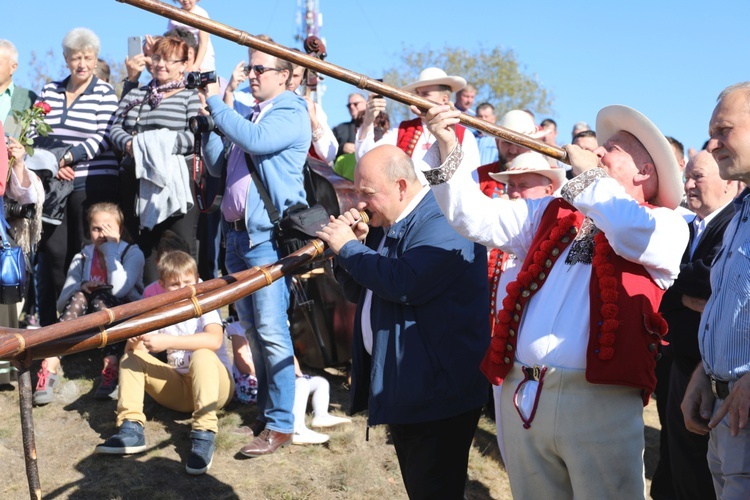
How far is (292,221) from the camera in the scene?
5.13 meters

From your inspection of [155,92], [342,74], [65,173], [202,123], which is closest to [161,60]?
[155,92]

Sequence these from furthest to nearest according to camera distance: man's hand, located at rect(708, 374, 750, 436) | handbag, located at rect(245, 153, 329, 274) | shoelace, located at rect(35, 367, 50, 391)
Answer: shoelace, located at rect(35, 367, 50, 391) < handbag, located at rect(245, 153, 329, 274) < man's hand, located at rect(708, 374, 750, 436)

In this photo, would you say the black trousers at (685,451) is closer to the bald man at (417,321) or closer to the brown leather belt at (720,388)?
the bald man at (417,321)

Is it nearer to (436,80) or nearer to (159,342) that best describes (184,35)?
(436,80)

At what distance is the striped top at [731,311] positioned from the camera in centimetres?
290

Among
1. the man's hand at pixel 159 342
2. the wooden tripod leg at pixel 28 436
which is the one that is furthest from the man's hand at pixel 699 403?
the man's hand at pixel 159 342

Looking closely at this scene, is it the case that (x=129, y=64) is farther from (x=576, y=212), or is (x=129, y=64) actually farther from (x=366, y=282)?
(x=576, y=212)

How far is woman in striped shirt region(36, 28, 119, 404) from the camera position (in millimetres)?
7047

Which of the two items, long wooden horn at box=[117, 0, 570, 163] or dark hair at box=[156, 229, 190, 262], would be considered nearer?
long wooden horn at box=[117, 0, 570, 163]

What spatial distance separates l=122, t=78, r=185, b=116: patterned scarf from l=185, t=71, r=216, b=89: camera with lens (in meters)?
1.35

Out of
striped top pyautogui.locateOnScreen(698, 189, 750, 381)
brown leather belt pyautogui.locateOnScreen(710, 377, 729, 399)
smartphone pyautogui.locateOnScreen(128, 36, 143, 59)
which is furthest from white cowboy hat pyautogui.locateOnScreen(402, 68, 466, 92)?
brown leather belt pyautogui.locateOnScreen(710, 377, 729, 399)

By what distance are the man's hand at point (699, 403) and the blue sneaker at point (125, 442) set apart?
11.6 feet

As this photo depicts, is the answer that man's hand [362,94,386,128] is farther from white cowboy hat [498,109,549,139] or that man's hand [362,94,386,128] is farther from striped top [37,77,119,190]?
striped top [37,77,119,190]

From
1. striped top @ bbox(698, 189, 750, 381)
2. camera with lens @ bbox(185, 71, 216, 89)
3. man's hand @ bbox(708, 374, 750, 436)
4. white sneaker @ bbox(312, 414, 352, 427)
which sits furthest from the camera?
white sneaker @ bbox(312, 414, 352, 427)
